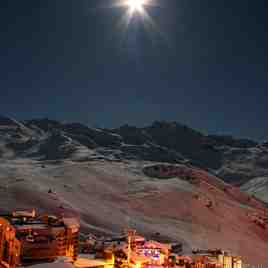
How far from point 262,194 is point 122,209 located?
8695 centimetres

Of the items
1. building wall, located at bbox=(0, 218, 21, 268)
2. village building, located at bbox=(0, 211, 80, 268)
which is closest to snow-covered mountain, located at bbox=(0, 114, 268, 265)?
village building, located at bbox=(0, 211, 80, 268)

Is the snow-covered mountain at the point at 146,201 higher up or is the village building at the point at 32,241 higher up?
the snow-covered mountain at the point at 146,201

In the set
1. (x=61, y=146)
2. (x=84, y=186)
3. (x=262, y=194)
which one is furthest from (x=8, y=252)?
(x=262, y=194)

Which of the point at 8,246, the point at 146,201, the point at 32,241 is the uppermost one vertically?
the point at 146,201

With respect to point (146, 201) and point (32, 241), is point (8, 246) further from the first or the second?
point (146, 201)

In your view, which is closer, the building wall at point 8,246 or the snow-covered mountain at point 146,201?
the building wall at point 8,246

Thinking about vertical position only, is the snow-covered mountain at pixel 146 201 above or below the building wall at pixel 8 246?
above

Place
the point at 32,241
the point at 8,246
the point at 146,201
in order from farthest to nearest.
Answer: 1. the point at 146,201
2. the point at 8,246
3. the point at 32,241

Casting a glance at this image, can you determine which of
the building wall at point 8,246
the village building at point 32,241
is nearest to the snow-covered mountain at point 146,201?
the village building at point 32,241

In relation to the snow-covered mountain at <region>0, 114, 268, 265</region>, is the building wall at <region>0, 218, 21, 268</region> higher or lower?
lower

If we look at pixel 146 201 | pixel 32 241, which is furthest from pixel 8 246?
pixel 146 201

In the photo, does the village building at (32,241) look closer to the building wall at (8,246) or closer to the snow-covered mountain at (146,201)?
the building wall at (8,246)

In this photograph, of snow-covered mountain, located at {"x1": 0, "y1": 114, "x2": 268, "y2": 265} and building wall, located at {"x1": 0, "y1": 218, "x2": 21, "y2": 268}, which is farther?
snow-covered mountain, located at {"x1": 0, "y1": 114, "x2": 268, "y2": 265}

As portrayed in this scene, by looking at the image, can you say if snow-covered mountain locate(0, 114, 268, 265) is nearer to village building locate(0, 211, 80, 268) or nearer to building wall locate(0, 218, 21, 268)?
village building locate(0, 211, 80, 268)
